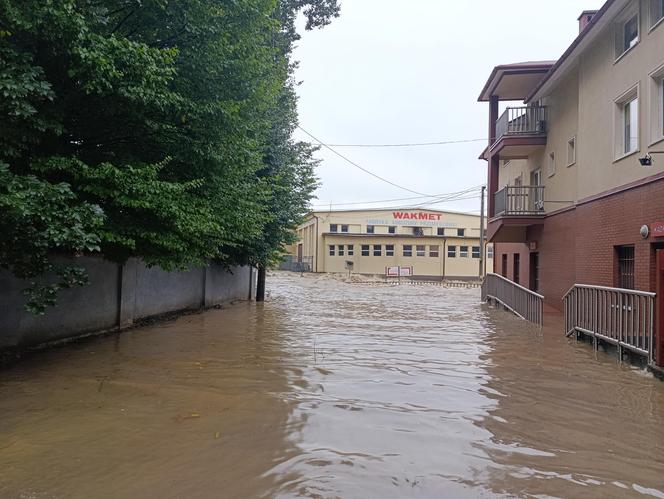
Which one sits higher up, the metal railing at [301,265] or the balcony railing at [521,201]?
the balcony railing at [521,201]

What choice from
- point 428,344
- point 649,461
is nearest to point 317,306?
point 428,344

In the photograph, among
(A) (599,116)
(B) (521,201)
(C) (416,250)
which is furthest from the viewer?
(C) (416,250)

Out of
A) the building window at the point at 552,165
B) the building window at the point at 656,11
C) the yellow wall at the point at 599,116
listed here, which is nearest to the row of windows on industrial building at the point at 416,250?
the yellow wall at the point at 599,116

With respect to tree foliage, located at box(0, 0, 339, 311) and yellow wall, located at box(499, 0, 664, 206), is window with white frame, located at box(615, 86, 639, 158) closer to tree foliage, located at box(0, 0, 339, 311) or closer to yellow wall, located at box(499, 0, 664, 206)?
yellow wall, located at box(499, 0, 664, 206)

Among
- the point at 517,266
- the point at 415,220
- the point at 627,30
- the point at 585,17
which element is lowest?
the point at 517,266

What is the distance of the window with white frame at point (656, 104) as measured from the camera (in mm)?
10625

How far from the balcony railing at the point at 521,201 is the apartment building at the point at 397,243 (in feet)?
94.0

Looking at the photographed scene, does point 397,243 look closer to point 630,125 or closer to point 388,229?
point 388,229

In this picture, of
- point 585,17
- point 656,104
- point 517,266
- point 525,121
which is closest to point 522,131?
point 525,121

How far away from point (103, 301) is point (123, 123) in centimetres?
506

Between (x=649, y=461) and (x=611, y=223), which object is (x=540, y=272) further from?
(x=649, y=461)

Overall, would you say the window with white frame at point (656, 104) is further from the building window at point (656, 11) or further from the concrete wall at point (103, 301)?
the concrete wall at point (103, 301)

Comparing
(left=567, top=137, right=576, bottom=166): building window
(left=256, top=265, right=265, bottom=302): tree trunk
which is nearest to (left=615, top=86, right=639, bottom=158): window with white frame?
(left=567, top=137, right=576, bottom=166): building window

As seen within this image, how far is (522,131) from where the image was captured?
19.0 meters
